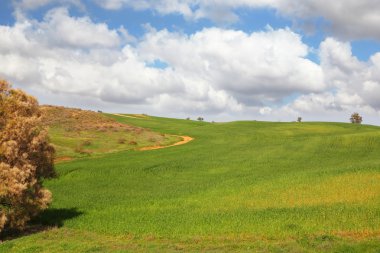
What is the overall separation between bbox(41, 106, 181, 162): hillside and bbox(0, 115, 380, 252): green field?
9728 millimetres

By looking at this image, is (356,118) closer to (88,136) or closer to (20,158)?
(88,136)

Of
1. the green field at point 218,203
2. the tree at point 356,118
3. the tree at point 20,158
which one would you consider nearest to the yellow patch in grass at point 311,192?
the green field at point 218,203

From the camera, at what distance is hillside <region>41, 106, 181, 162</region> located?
221ft

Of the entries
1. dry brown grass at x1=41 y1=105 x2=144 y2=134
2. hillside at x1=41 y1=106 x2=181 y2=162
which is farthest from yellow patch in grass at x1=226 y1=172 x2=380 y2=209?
dry brown grass at x1=41 y1=105 x2=144 y2=134

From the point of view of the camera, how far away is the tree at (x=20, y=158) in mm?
26422

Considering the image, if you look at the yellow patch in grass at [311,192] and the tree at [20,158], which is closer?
the tree at [20,158]

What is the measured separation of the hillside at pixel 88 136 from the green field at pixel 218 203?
383 inches

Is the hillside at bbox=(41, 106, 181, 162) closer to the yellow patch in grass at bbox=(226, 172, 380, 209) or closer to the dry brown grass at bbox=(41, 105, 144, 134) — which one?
the dry brown grass at bbox=(41, 105, 144, 134)

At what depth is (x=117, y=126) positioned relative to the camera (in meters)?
88.8

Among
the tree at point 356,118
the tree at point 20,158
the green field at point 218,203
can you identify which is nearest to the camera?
the green field at point 218,203

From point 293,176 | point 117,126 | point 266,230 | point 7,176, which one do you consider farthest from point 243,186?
point 117,126

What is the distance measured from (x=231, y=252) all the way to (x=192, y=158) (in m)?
35.2

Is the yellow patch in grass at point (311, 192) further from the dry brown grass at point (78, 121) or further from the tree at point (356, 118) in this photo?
the tree at point (356, 118)

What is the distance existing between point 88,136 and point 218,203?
4959cm
